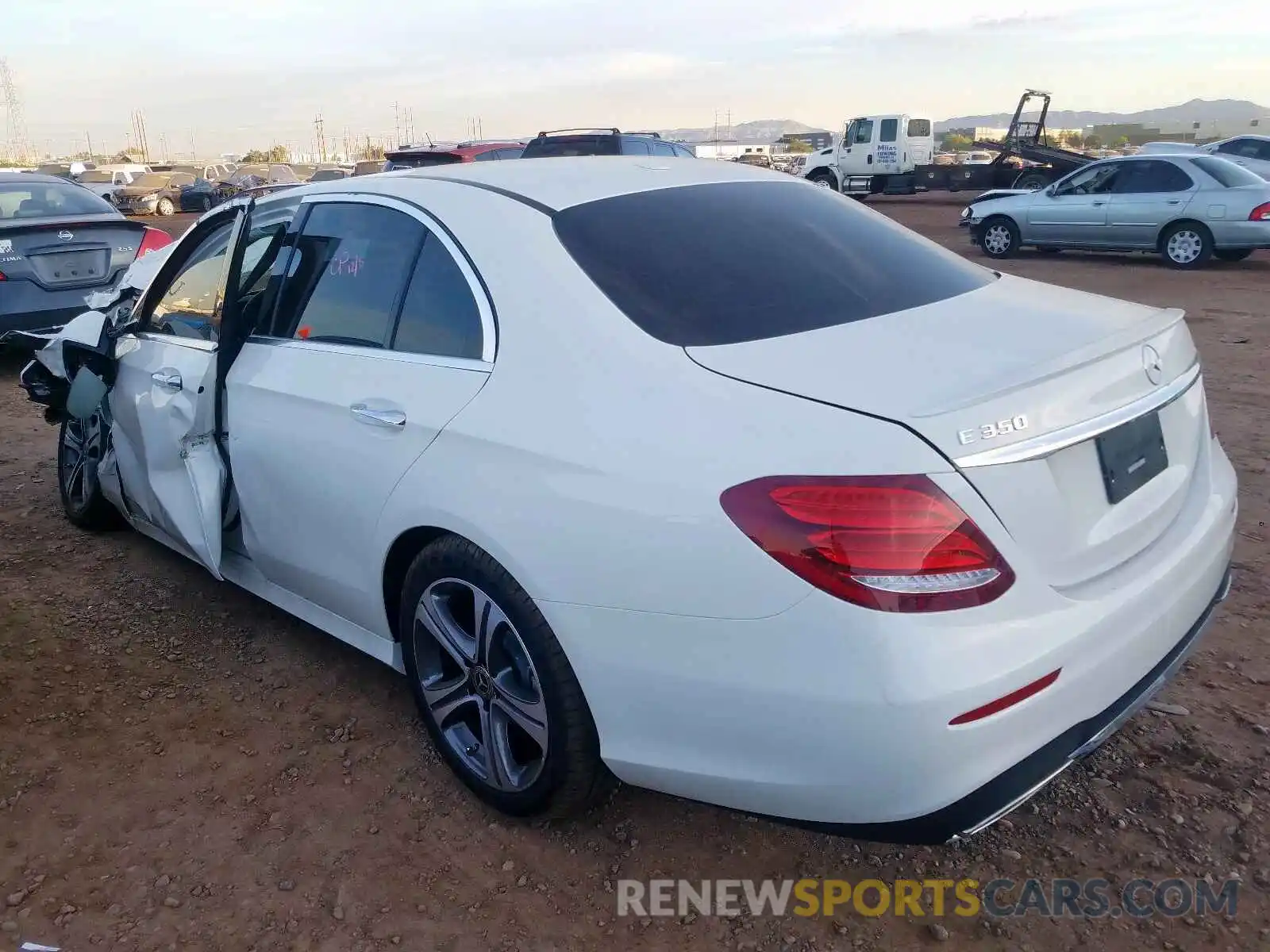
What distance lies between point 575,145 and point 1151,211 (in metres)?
7.40

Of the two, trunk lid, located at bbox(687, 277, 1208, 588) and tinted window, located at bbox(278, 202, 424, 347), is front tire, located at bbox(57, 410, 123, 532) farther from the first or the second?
trunk lid, located at bbox(687, 277, 1208, 588)

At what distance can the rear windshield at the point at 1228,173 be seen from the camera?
39.6ft

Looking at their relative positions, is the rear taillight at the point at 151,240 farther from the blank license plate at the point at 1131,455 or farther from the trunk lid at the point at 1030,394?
the blank license plate at the point at 1131,455

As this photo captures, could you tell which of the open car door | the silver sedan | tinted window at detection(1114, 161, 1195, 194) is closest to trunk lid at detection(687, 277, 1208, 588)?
the open car door

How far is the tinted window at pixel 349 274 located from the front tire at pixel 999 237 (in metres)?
13.1

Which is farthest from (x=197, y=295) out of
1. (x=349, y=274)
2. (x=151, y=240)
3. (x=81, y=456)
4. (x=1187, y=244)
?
(x=1187, y=244)

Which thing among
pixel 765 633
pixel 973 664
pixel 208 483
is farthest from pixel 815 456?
pixel 208 483

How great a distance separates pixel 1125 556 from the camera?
7.04ft

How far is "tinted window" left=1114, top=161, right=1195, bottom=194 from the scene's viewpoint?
41.0ft

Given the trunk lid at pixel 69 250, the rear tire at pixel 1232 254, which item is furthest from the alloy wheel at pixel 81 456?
the rear tire at pixel 1232 254

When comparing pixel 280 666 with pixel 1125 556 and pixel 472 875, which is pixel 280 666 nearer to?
pixel 472 875

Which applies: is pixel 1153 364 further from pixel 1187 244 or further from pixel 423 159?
pixel 1187 244

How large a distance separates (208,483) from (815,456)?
2358 millimetres

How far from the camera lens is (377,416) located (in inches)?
106
